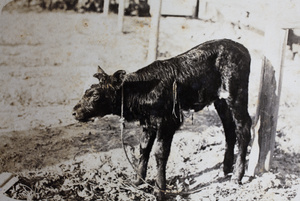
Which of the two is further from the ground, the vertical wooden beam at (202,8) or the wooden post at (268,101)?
the vertical wooden beam at (202,8)

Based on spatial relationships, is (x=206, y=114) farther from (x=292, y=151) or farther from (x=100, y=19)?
(x=100, y=19)

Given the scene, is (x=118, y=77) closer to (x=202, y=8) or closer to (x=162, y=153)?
(x=162, y=153)

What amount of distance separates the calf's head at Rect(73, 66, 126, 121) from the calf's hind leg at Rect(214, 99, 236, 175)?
2.76ft

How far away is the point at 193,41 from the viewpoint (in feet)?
9.57

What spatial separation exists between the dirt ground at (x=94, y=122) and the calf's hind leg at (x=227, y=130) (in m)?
0.05

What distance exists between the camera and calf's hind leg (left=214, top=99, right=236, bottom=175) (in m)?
2.92

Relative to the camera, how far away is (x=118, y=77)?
2793 millimetres

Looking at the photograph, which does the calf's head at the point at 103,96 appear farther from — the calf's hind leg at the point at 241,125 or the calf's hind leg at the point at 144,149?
the calf's hind leg at the point at 241,125

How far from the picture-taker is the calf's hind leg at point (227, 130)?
2.92 m

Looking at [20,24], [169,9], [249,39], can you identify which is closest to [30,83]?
[20,24]

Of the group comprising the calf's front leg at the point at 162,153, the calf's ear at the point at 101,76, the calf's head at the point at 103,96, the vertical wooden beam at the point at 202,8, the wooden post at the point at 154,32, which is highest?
the vertical wooden beam at the point at 202,8

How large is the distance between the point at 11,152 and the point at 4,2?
1273 millimetres

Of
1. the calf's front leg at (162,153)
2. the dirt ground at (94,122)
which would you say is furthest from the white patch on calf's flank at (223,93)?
the calf's front leg at (162,153)

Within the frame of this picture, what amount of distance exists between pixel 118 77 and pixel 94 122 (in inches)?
17.9
